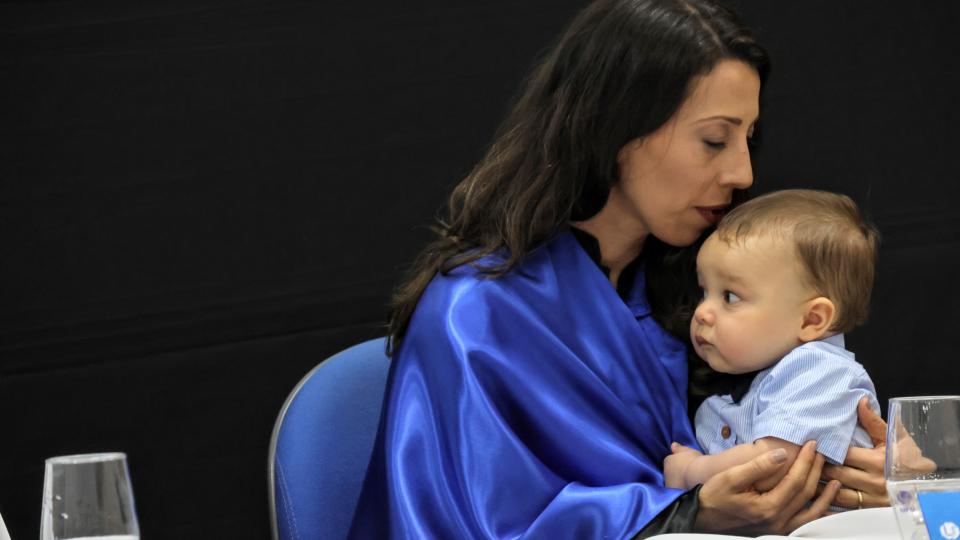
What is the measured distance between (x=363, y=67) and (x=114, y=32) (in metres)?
0.45

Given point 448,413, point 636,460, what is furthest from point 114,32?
point 636,460

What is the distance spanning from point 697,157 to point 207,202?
0.96 metres

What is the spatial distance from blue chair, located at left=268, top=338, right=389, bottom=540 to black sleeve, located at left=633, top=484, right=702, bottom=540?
47cm

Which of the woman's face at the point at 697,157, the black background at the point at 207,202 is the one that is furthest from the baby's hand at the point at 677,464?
the black background at the point at 207,202

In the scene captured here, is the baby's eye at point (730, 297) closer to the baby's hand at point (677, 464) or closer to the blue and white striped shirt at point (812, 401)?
the blue and white striped shirt at point (812, 401)

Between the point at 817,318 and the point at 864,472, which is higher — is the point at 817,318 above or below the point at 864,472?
above

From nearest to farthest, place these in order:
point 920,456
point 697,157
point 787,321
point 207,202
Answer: point 920,456 → point 787,321 → point 697,157 → point 207,202

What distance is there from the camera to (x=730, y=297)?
188 centimetres

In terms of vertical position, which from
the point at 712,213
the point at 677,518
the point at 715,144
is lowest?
the point at 677,518

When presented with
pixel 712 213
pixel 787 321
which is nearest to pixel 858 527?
pixel 787 321

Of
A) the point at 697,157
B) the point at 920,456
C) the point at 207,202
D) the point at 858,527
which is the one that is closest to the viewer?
the point at 920,456

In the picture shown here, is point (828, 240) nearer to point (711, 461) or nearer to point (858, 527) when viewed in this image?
point (711, 461)

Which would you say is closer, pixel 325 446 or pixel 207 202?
pixel 325 446

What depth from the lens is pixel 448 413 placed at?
Answer: 1.86 meters
